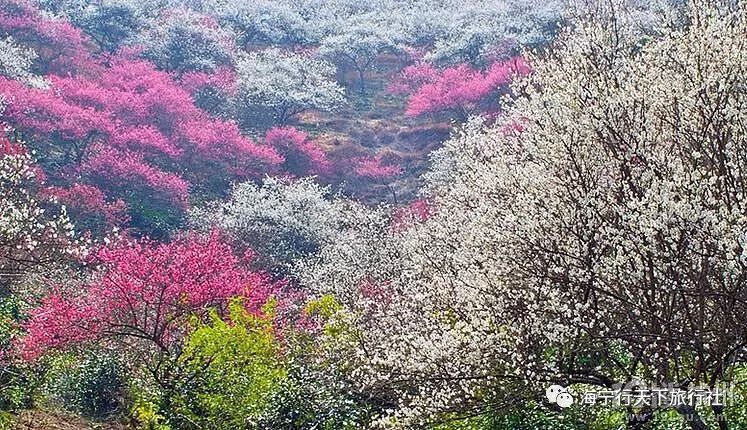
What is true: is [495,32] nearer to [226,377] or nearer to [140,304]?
[140,304]

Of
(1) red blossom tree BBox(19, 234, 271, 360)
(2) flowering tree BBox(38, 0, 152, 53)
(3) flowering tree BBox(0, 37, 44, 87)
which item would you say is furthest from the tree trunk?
(2) flowering tree BBox(38, 0, 152, 53)

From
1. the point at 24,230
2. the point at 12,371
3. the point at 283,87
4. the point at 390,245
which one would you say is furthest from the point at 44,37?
the point at 12,371

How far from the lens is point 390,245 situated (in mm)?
21266

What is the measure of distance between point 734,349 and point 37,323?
45.6 feet

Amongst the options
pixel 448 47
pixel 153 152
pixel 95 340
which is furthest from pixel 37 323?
pixel 448 47

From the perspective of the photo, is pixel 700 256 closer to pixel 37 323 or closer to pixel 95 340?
pixel 95 340

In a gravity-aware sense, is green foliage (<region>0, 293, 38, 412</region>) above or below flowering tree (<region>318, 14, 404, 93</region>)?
below

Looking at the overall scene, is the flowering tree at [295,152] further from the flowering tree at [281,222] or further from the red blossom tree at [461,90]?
the red blossom tree at [461,90]

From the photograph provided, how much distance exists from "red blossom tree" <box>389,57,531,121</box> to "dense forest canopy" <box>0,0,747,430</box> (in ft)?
0.59

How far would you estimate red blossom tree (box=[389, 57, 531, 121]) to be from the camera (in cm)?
3572

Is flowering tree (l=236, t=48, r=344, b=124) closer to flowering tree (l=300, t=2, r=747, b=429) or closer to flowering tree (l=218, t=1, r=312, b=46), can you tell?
flowering tree (l=218, t=1, r=312, b=46)

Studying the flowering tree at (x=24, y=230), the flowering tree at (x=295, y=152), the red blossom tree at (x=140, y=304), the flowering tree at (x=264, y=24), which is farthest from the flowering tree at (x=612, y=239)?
the flowering tree at (x=264, y=24)

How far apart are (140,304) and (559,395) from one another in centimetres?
1059

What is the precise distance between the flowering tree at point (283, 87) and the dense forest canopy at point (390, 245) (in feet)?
0.70
